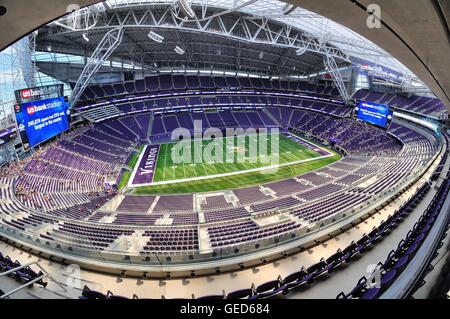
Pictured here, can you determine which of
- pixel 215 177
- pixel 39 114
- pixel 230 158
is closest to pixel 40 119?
pixel 39 114

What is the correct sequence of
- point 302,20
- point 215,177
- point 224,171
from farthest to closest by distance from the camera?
point 302,20 < point 224,171 < point 215,177

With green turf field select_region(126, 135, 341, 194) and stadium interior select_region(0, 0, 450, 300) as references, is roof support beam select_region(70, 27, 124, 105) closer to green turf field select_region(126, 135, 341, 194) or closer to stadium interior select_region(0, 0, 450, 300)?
stadium interior select_region(0, 0, 450, 300)

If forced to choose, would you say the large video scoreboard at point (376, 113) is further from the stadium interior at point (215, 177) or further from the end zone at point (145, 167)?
the end zone at point (145, 167)

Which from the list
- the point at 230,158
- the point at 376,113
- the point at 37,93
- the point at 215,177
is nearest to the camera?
the point at 37,93

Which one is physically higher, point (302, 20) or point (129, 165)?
point (302, 20)

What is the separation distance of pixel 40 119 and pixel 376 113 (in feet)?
143

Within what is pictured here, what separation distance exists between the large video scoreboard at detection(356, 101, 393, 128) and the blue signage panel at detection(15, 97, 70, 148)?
42300mm

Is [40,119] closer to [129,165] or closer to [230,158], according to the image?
[129,165]

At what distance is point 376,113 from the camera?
38.5 metres

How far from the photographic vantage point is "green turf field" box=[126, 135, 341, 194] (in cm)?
2800

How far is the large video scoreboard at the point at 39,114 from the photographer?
936 inches

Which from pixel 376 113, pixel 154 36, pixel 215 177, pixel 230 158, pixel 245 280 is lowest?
pixel 245 280

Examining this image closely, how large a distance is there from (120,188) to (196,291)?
21.6 meters

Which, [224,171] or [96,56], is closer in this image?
[224,171]
